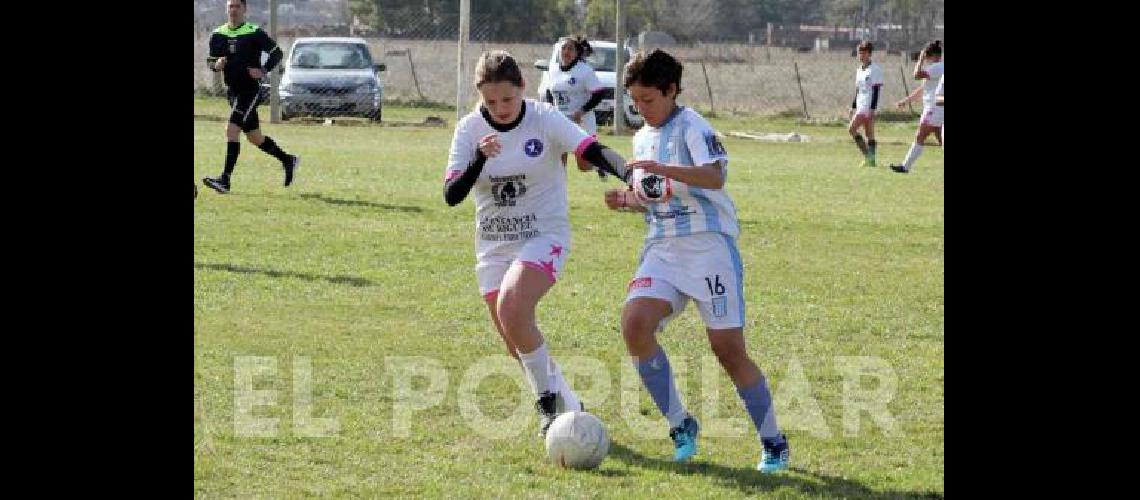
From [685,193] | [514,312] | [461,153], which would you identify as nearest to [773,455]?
[685,193]

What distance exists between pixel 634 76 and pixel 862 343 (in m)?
3.16

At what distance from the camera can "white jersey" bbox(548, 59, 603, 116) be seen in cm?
1680

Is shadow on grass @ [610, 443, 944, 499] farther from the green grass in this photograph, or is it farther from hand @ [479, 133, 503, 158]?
hand @ [479, 133, 503, 158]

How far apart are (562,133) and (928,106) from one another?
583 inches

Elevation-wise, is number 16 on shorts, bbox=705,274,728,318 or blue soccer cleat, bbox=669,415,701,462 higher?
number 16 on shorts, bbox=705,274,728,318

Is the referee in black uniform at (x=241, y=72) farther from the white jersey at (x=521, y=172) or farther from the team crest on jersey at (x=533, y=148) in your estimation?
the team crest on jersey at (x=533, y=148)

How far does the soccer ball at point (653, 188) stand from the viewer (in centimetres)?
604

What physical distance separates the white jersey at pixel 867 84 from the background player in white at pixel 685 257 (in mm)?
16027

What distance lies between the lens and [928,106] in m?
20.5

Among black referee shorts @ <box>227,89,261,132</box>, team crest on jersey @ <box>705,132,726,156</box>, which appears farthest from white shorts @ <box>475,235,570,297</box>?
black referee shorts @ <box>227,89,261,132</box>

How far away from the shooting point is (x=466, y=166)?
645 centimetres

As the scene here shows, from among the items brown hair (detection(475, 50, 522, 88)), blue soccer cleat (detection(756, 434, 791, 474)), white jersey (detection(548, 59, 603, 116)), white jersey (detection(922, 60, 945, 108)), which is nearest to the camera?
blue soccer cleat (detection(756, 434, 791, 474))
